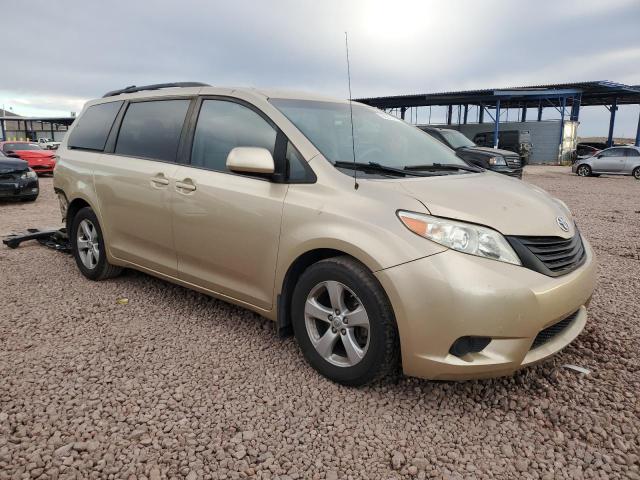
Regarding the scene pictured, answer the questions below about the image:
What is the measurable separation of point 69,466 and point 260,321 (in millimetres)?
1725

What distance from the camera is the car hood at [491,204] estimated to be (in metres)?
2.39

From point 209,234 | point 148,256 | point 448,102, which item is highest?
point 448,102

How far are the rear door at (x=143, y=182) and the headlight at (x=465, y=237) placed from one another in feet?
6.47

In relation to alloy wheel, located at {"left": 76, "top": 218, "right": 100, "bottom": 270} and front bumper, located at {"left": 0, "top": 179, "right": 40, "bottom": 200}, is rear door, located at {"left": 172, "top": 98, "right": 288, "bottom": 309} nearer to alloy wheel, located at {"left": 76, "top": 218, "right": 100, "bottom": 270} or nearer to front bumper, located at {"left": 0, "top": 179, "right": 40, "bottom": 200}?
alloy wheel, located at {"left": 76, "top": 218, "right": 100, "bottom": 270}

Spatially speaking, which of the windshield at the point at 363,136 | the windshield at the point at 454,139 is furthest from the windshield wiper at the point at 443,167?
the windshield at the point at 454,139

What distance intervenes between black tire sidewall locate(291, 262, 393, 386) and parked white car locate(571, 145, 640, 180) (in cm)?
2175

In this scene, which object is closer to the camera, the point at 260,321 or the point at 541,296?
the point at 541,296

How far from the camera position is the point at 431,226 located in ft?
7.64

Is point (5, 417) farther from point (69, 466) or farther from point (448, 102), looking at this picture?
point (448, 102)

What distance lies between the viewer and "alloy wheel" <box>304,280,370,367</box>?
254 centimetres

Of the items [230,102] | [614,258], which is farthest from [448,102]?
[230,102]

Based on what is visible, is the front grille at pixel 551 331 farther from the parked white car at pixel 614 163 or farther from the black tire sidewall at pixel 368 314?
the parked white car at pixel 614 163

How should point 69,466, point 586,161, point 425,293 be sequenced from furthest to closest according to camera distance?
1. point 586,161
2. point 425,293
3. point 69,466

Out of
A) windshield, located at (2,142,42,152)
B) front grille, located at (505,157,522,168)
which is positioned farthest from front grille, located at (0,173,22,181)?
front grille, located at (505,157,522,168)
